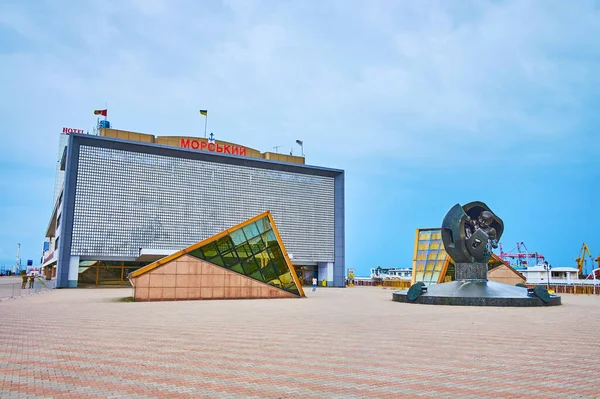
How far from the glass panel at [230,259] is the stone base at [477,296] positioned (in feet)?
31.6

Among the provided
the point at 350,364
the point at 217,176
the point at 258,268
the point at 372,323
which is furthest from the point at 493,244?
the point at 217,176

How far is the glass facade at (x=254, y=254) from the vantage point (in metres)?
27.7

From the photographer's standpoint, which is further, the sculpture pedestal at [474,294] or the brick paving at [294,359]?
the sculpture pedestal at [474,294]

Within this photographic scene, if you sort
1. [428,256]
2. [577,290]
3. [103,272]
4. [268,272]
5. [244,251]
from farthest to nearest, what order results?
[428,256] → [103,272] → [577,290] → [268,272] → [244,251]

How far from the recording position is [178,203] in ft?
172

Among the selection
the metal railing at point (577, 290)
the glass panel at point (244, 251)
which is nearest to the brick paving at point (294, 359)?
the glass panel at point (244, 251)

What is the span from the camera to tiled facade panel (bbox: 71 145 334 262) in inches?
1905

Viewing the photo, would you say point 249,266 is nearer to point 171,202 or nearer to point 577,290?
point 171,202

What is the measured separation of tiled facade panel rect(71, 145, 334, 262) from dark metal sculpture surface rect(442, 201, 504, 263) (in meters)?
31.8

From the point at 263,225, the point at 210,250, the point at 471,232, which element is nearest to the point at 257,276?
the point at 263,225

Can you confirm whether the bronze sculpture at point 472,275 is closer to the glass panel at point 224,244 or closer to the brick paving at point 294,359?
the brick paving at point 294,359

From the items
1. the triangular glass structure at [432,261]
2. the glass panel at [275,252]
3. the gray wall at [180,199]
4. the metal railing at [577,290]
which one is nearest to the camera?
the glass panel at [275,252]

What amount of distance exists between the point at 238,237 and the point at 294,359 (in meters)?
19.5

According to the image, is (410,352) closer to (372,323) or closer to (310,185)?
(372,323)
